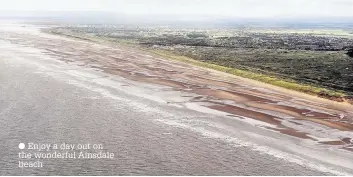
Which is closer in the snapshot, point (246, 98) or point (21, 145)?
point (21, 145)

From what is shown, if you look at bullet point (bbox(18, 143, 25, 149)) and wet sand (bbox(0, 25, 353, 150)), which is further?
wet sand (bbox(0, 25, 353, 150))

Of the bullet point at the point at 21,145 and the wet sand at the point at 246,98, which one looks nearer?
the bullet point at the point at 21,145

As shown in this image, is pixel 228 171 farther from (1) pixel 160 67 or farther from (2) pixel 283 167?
(1) pixel 160 67

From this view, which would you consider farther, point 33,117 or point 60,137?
point 33,117

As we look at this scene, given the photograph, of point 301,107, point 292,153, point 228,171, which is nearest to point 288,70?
point 301,107

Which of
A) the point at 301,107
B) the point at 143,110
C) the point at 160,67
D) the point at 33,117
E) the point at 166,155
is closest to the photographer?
the point at 166,155

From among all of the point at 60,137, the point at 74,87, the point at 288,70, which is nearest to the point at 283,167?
the point at 60,137

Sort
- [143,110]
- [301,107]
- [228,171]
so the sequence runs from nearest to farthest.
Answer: [228,171]
[143,110]
[301,107]
